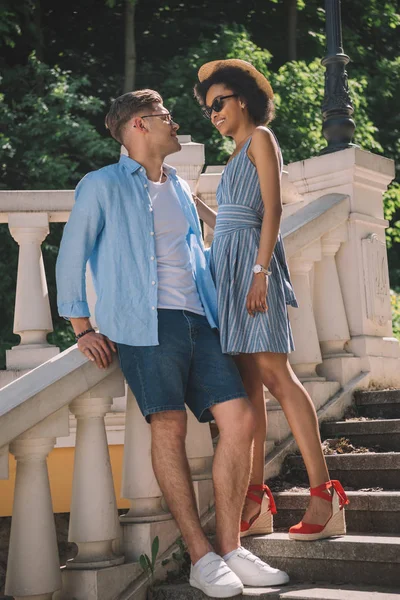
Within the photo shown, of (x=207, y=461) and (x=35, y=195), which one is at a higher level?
(x=35, y=195)

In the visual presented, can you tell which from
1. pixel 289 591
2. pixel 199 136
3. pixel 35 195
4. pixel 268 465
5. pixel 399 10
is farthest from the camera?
pixel 399 10

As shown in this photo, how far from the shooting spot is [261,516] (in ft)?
12.2

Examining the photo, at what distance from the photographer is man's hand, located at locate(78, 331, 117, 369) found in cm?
343

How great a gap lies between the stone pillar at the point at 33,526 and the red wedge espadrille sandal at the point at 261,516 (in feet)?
2.63

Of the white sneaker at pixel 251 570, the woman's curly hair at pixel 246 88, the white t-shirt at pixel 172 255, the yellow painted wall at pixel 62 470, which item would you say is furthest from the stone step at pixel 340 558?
the woman's curly hair at pixel 246 88

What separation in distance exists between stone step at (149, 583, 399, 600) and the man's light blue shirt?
0.90 m

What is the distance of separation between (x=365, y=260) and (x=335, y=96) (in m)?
0.97

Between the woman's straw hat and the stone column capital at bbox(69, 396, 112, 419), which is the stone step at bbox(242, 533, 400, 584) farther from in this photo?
the woman's straw hat

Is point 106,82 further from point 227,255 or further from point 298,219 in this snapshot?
A: point 227,255

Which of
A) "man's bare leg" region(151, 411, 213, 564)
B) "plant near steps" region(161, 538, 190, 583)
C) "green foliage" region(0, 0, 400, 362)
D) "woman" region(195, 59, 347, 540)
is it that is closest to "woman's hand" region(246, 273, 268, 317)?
"woman" region(195, 59, 347, 540)

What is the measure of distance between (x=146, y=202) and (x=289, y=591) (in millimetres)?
1483

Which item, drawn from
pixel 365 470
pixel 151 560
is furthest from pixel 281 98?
pixel 151 560

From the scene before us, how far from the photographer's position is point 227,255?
3.67 m

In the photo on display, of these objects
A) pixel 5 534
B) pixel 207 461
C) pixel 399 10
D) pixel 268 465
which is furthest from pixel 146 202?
pixel 399 10
